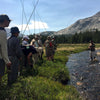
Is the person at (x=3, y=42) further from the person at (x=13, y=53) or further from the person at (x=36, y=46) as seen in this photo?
the person at (x=36, y=46)

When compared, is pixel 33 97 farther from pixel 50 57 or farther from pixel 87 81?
pixel 50 57

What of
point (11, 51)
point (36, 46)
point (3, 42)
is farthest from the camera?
point (36, 46)

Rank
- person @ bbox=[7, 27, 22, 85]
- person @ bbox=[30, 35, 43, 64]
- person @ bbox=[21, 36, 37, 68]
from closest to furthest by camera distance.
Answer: person @ bbox=[7, 27, 22, 85] < person @ bbox=[21, 36, 37, 68] < person @ bbox=[30, 35, 43, 64]

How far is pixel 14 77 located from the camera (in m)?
5.64

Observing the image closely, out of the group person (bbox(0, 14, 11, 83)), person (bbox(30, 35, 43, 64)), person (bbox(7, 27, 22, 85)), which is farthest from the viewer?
person (bbox(30, 35, 43, 64))

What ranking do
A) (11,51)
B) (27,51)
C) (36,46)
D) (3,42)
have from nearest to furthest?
(3,42)
(11,51)
(27,51)
(36,46)

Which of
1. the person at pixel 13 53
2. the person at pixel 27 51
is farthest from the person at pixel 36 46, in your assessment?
the person at pixel 13 53

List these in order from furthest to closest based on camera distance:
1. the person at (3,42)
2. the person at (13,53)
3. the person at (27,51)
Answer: the person at (27,51) → the person at (13,53) → the person at (3,42)

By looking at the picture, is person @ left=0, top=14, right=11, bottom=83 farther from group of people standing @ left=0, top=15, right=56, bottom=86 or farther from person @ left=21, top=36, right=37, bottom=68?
person @ left=21, top=36, right=37, bottom=68

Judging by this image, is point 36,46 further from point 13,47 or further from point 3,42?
point 3,42

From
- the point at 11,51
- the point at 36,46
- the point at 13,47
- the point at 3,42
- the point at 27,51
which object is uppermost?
the point at 3,42

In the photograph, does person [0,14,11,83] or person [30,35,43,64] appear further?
person [30,35,43,64]

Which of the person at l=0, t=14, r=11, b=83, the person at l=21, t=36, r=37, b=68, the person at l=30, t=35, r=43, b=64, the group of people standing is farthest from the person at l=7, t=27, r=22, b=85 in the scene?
the person at l=30, t=35, r=43, b=64

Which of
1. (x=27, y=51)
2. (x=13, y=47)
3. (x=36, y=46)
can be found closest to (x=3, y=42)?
(x=13, y=47)
